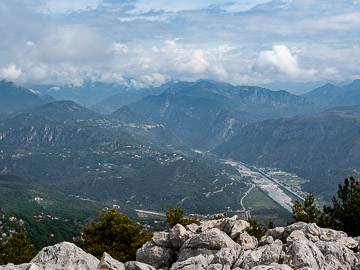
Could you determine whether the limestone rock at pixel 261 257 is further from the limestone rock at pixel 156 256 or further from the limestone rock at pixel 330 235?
the limestone rock at pixel 156 256

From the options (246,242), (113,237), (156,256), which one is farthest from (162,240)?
(113,237)

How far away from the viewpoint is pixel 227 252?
35625 millimetres

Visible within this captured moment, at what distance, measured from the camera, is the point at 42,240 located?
18362cm

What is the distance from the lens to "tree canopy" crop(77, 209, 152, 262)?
59.2 metres

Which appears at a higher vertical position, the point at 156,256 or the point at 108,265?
the point at 108,265

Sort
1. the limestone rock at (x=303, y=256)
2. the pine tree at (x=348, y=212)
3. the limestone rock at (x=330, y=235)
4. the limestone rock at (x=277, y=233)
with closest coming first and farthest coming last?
the limestone rock at (x=303, y=256) < the limestone rock at (x=330, y=235) < the limestone rock at (x=277, y=233) < the pine tree at (x=348, y=212)

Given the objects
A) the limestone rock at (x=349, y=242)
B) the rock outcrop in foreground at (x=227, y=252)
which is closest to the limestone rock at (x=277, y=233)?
the rock outcrop in foreground at (x=227, y=252)

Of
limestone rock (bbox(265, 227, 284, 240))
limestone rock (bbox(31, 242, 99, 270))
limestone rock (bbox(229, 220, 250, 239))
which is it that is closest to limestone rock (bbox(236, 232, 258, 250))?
limestone rock (bbox(229, 220, 250, 239))

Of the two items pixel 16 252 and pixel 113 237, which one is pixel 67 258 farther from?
pixel 16 252

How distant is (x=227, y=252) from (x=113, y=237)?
113ft

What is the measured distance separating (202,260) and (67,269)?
43.2ft

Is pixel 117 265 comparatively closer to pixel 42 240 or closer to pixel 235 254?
pixel 235 254

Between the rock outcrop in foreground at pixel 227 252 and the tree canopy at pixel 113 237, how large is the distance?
51.4 feet

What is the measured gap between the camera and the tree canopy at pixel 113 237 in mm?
59156
